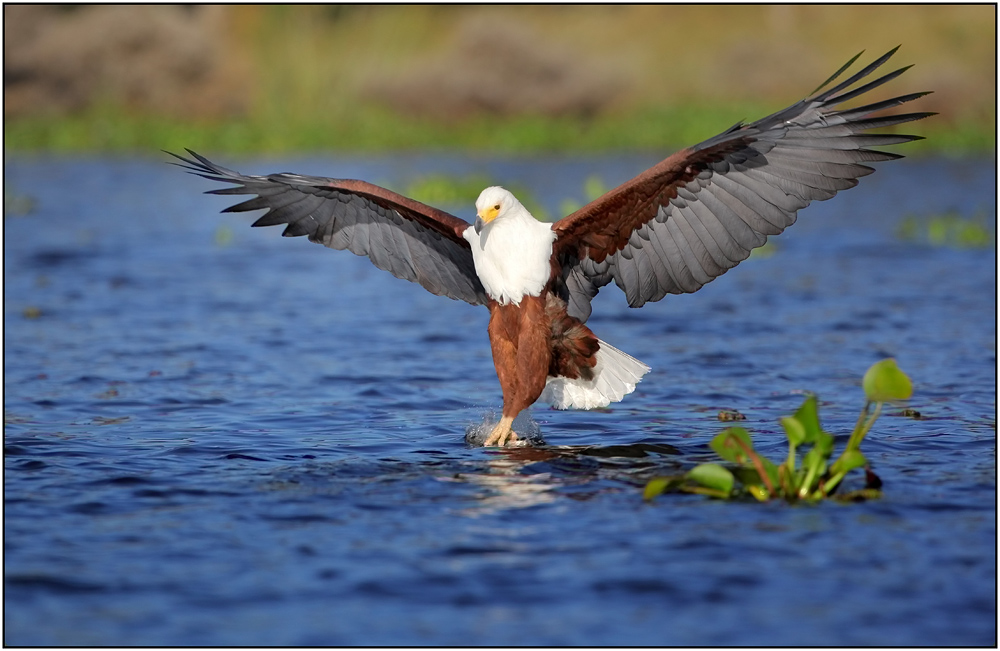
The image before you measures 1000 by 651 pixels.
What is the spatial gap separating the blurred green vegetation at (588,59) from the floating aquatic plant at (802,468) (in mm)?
21964

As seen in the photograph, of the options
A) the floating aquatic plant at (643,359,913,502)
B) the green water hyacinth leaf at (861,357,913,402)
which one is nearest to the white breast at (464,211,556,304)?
the floating aquatic plant at (643,359,913,502)

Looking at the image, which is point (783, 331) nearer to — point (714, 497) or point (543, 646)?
point (714, 497)

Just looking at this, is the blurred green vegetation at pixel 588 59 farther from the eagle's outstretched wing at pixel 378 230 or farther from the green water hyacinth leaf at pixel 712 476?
the green water hyacinth leaf at pixel 712 476

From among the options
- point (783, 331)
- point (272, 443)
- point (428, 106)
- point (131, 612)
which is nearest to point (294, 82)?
Answer: point (428, 106)

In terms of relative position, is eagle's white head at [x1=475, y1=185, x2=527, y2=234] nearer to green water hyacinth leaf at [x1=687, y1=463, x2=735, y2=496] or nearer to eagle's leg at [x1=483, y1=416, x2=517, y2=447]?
eagle's leg at [x1=483, y1=416, x2=517, y2=447]

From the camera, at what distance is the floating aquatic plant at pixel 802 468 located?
5.29 meters

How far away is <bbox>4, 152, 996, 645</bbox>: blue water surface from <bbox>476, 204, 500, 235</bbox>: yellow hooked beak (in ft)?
3.90

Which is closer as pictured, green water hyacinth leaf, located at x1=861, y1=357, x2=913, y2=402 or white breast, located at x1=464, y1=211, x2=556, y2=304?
green water hyacinth leaf, located at x1=861, y1=357, x2=913, y2=402

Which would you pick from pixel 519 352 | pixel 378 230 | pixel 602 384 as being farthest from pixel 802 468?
pixel 378 230

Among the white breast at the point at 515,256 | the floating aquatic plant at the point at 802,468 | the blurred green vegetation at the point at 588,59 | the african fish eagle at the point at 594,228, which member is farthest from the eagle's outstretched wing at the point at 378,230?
the blurred green vegetation at the point at 588,59

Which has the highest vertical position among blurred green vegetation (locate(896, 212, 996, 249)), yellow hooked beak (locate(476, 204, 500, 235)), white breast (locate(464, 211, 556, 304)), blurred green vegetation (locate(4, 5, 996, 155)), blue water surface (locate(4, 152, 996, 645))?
blurred green vegetation (locate(4, 5, 996, 155))

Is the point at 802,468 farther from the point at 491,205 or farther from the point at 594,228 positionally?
the point at 491,205

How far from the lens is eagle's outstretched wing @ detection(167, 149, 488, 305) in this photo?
23.5 ft

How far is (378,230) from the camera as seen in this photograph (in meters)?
7.36
